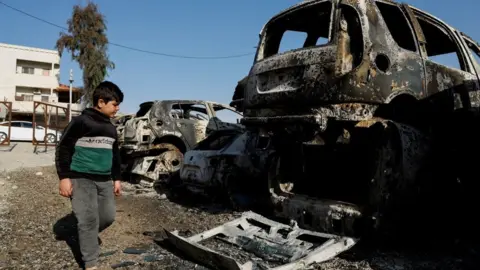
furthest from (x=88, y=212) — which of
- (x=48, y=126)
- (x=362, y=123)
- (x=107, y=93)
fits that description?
(x=48, y=126)

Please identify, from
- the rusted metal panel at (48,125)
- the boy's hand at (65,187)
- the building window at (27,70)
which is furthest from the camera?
the building window at (27,70)

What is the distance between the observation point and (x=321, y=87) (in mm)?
3684

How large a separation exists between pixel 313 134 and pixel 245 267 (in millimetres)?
1414

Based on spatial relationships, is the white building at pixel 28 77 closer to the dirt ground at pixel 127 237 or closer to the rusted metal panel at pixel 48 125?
the rusted metal panel at pixel 48 125

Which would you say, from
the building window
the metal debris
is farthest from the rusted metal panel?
the building window

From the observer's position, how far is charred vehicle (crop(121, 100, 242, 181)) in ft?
27.4

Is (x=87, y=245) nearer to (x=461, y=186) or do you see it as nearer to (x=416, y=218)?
(x=416, y=218)

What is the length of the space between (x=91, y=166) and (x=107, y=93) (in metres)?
0.62

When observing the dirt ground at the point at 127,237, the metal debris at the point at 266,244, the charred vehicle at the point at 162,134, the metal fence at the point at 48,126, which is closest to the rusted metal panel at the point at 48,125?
the metal fence at the point at 48,126

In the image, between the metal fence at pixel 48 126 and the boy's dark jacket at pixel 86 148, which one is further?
the metal fence at pixel 48 126

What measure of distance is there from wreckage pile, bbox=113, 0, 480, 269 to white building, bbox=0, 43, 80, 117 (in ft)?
113

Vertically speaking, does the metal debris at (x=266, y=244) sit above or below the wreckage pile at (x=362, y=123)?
Result: below

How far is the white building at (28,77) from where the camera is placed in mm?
36966

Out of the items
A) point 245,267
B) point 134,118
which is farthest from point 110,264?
point 134,118
